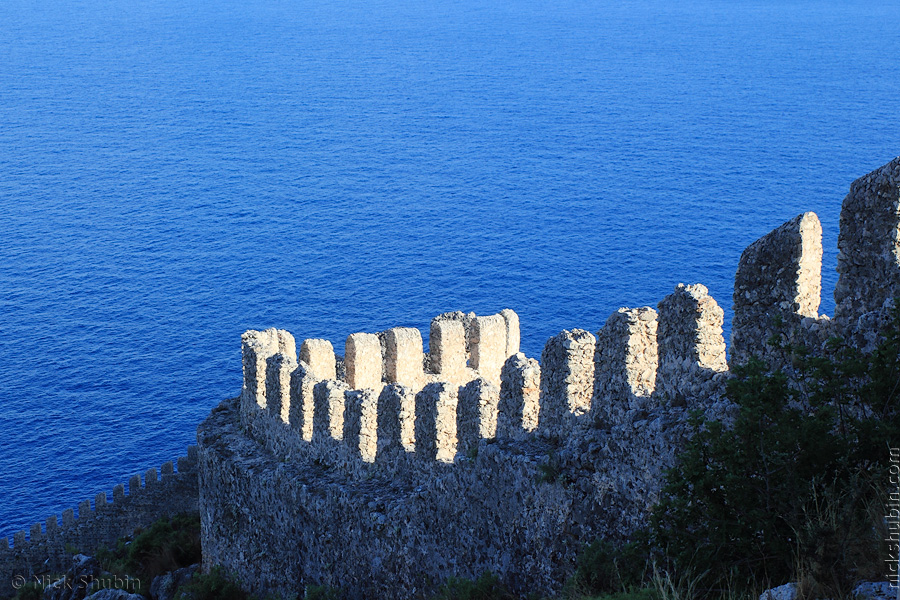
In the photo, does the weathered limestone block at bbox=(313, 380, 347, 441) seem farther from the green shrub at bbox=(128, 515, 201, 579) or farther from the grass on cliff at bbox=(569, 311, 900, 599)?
the grass on cliff at bbox=(569, 311, 900, 599)

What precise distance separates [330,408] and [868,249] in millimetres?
12963

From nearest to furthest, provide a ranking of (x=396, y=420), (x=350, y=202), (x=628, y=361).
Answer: (x=628, y=361) → (x=396, y=420) → (x=350, y=202)

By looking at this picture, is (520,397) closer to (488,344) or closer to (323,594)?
(323,594)

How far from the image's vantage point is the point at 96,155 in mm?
130750

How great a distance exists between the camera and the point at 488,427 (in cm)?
1769

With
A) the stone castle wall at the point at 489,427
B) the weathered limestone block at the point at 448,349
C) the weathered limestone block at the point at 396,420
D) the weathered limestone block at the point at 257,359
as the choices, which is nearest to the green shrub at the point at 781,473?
the stone castle wall at the point at 489,427

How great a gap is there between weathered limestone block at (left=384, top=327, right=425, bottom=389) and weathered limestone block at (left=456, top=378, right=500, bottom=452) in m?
6.21

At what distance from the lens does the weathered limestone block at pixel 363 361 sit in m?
24.5

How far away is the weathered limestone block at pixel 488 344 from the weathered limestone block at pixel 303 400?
4.43m

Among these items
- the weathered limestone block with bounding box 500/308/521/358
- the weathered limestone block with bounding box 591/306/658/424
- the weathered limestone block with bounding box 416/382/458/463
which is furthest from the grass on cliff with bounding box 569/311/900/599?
the weathered limestone block with bounding box 500/308/521/358

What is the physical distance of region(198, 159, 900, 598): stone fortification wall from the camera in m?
12.4

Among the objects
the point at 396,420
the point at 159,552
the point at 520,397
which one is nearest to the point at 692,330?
the point at 520,397

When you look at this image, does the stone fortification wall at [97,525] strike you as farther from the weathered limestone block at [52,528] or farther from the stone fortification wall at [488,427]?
the stone fortification wall at [488,427]

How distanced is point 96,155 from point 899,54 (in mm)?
121912
